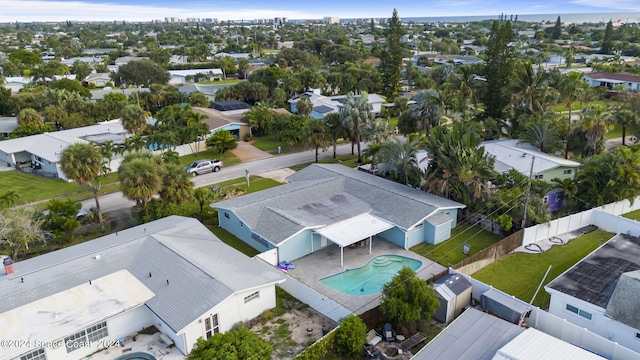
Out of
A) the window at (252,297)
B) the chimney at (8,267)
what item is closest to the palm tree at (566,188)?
the window at (252,297)

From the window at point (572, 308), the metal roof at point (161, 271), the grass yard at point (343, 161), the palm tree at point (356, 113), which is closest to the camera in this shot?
the metal roof at point (161, 271)

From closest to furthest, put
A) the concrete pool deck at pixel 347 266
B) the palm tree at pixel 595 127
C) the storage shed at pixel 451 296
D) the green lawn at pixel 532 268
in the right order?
the storage shed at pixel 451 296, the concrete pool deck at pixel 347 266, the green lawn at pixel 532 268, the palm tree at pixel 595 127

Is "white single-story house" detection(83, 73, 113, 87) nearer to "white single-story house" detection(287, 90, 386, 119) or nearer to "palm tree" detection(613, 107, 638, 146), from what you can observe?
"white single-story house" detection(287, 90, 386, 119)

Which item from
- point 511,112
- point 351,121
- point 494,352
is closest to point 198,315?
point 494,352

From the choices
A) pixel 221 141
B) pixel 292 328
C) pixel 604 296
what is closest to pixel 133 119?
pixel 221 141

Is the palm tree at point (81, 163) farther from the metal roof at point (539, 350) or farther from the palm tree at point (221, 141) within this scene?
the metal roof at point (539, 350)

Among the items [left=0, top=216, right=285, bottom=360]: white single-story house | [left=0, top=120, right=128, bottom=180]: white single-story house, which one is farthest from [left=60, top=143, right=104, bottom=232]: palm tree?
[left=0, top=120, right=128, bottom=180]: white single-story house
